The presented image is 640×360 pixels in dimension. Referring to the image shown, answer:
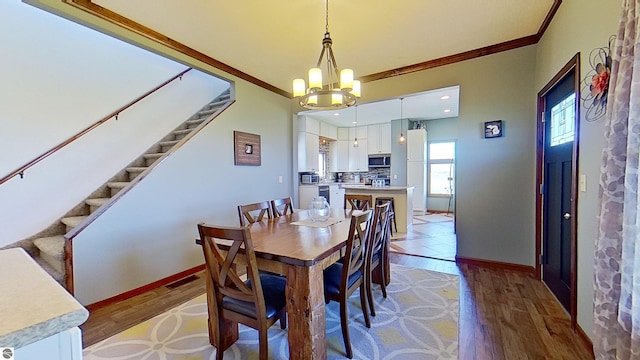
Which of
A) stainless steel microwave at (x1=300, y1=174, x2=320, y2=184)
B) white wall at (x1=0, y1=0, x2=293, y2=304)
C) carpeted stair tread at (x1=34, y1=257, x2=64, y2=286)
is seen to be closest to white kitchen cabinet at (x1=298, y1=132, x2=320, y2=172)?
stainless steel microwave at (x1=300, y1=174, x2=320, y2=184)

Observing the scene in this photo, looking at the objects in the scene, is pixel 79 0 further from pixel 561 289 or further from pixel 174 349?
pixel 561 289

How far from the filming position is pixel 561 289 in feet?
8.06

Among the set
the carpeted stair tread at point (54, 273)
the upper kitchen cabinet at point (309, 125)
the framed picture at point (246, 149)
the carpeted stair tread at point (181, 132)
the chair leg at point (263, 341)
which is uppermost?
the upper kitchen cabinet at point (309, 125)

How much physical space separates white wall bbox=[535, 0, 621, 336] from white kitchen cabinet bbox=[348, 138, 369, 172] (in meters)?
5.82

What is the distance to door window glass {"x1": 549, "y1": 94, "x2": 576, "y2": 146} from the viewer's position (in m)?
2.30

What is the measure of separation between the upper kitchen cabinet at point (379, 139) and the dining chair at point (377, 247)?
5.37 m

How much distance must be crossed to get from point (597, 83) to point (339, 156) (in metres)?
6.83

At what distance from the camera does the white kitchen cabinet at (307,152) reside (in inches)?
241

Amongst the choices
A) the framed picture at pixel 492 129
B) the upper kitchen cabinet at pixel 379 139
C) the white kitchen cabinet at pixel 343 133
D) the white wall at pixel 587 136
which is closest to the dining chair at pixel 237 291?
the white wall at pixel 587 136

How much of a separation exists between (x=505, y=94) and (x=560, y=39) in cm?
87

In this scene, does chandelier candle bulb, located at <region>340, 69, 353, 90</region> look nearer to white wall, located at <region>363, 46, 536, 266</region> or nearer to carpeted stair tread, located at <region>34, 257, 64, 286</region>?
white wall, located at <region>363, 46, 536, 266</region>

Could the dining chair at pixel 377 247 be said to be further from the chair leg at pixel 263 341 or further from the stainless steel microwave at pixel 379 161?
the stainless steel microwave at pixel 379 161

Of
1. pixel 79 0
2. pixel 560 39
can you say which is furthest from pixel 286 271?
pixel 560 39

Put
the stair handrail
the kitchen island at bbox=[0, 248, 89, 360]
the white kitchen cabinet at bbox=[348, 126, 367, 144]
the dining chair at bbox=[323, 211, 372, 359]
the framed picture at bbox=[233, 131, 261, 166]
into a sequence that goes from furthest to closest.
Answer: the white kitchen cabinet at bbox=[348, 126, 367, 144] → the framed picture at bbox=[233, 131, 261, 166] → the stair handrail → the dining chair at bbox=[323, 211, 372, 359] → the kitchen island at bbox=[0, 248, 89, 360]
